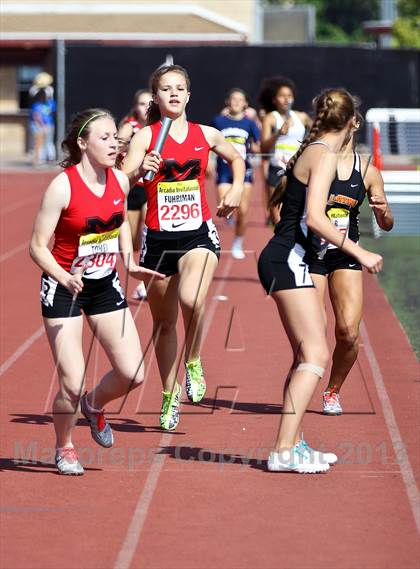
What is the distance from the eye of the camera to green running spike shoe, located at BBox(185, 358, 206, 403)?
852 centimetres

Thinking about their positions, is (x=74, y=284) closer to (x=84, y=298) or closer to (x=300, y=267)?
(x=84, y=298)

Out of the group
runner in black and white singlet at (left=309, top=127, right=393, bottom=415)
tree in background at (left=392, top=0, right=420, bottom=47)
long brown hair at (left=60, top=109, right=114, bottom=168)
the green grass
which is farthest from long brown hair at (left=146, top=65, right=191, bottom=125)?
tree in background at (left=392, top=0, right=420, bottom=47)

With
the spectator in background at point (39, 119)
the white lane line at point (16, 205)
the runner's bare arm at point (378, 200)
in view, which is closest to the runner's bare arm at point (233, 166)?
the runner's bare arm at point (378, 200)

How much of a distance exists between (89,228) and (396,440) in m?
2.39

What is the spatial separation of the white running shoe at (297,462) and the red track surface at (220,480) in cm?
6

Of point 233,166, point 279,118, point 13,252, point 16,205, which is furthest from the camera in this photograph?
point 16,205

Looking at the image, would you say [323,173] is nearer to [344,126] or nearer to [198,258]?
[344,126]

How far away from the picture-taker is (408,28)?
170ft

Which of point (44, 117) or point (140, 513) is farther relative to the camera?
point (44, 117)

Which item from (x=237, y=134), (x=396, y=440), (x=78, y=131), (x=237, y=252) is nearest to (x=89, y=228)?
(x=78, y=131)

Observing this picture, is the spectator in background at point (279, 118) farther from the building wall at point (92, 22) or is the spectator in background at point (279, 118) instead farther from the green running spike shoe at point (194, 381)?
the building wall at point (92, 22)

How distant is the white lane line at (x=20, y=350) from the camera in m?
10.0

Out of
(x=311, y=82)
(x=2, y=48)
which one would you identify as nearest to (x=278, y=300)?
(x=311, y=82)

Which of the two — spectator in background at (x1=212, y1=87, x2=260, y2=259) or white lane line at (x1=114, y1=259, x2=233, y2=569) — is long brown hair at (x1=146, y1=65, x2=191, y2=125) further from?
spectator in background at (x1=212, y1=87, x2=260, y2=259)
